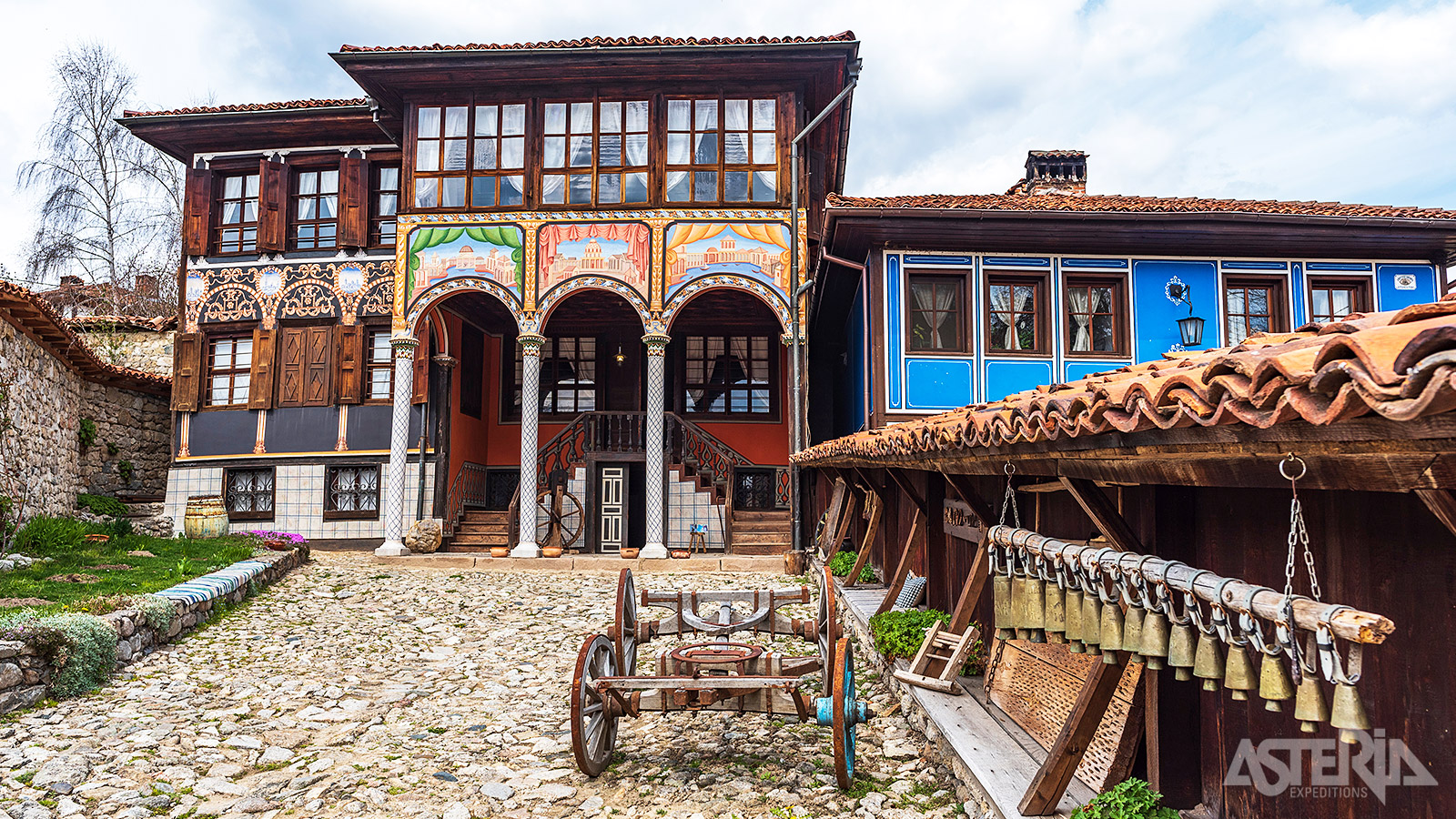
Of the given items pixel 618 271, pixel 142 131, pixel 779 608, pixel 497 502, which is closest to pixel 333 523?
pixel 497 502

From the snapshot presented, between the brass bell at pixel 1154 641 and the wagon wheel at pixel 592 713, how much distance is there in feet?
8.74

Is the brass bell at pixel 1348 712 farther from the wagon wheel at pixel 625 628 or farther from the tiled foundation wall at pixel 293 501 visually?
the tiled foundation wall at pixel 293 501

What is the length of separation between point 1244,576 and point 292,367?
15.6 m

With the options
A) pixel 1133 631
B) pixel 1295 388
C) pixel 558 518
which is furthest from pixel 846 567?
pixel 1295 388

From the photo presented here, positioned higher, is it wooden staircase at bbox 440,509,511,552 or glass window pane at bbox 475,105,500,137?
glass window pane at bbox 475,105,500,137

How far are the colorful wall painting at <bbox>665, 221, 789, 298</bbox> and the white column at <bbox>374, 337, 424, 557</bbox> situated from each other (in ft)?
14.2

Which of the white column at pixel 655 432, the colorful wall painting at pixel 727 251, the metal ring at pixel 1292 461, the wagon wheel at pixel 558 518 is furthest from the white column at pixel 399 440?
the metal ring at pixel 1292 461

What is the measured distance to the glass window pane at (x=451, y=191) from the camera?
13.7m

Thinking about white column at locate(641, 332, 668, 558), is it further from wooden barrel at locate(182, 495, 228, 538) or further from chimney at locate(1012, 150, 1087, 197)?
chimney at locate(1012, 150, 1087, 197)

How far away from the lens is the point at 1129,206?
37.8ft

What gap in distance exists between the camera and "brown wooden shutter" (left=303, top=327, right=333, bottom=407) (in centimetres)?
1509

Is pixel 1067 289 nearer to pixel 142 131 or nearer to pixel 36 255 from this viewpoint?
pixel 142 131

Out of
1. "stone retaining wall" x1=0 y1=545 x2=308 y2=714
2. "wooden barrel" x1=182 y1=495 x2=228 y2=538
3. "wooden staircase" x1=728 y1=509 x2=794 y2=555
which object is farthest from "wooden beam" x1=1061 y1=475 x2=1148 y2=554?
"wooden barrel" x1=182 y1=495 x2=228 y2=538

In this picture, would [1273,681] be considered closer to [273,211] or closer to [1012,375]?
[1012,375]
